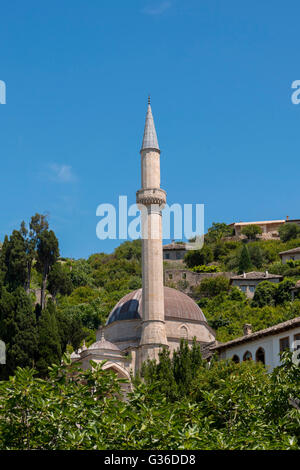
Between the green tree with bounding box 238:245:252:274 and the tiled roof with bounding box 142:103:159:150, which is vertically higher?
the green tree with bounding box 238:245:252:274

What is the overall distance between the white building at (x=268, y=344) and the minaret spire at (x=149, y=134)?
36.4 feet

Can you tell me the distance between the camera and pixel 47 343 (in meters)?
36.8

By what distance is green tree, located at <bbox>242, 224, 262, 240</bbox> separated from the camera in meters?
83.0

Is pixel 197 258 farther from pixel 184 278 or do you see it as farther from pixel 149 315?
pixel 149 315

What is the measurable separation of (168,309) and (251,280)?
84.3 ft

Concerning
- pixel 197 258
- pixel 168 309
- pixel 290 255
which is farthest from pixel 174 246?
pixel 168 309

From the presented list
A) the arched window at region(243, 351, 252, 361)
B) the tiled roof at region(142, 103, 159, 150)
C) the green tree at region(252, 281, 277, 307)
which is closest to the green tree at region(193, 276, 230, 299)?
the green tree at region(252, 281, 277, 307)

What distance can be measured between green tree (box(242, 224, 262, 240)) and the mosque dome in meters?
44.1

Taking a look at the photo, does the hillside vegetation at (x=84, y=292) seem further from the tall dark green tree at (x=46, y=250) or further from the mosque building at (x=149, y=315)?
the mosque building at (x=149, y=315)

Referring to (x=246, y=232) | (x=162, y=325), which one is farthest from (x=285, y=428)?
(x=246, y=232)

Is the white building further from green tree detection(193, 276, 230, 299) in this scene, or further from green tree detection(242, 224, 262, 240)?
A: green tree detection(242, 224, 262, 240)

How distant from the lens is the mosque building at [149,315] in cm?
3406

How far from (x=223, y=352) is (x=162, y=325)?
4599mm

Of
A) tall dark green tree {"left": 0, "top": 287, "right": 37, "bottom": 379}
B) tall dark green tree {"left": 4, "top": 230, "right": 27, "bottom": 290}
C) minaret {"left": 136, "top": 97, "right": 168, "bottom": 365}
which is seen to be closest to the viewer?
minaret {"left": 136, "top": 97, "right": 168, "bottom": 365}
